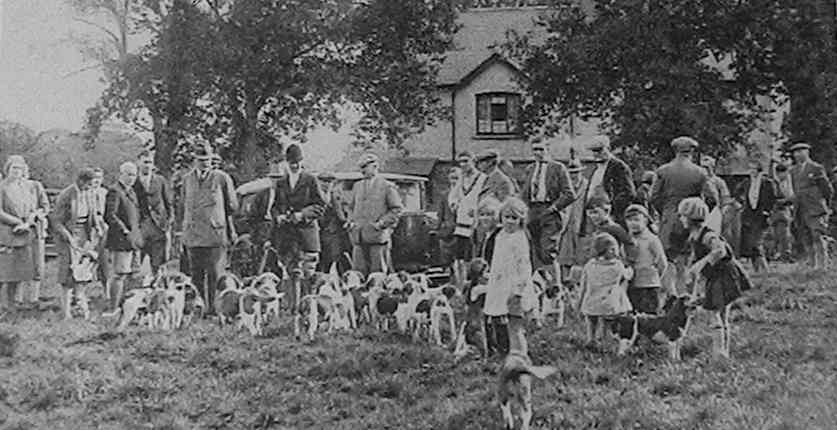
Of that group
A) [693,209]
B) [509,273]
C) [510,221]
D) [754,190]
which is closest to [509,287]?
[509,273]

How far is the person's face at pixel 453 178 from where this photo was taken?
7.75 ft

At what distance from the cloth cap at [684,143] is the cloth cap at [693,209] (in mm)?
136

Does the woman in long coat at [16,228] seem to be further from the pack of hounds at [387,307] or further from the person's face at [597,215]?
the person's face at [597,215]

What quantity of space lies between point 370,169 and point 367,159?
0.10 feet

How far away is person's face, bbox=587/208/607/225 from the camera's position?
2412 mm

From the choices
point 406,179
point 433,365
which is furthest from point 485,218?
point 433,365

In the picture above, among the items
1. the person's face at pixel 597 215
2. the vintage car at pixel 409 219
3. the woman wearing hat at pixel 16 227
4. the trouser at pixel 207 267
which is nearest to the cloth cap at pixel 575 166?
→ the person's face at pixel 597 215

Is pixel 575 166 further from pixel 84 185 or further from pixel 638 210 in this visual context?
pixel 84 185

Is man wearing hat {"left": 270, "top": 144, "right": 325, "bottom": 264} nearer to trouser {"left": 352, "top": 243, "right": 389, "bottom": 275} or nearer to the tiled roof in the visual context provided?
trouser {"left": 352, "top": 243, "right": 389, "bottom": 275}

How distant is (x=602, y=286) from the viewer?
2.43 meters

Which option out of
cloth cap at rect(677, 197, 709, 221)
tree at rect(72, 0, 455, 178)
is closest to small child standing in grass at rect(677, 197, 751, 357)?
cloth cap at rect(677, 197, 709, 221)

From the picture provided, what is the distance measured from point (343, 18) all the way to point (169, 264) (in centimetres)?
110

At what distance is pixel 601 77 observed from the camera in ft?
7.54

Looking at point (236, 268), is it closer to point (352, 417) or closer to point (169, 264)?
point (169, 264)
